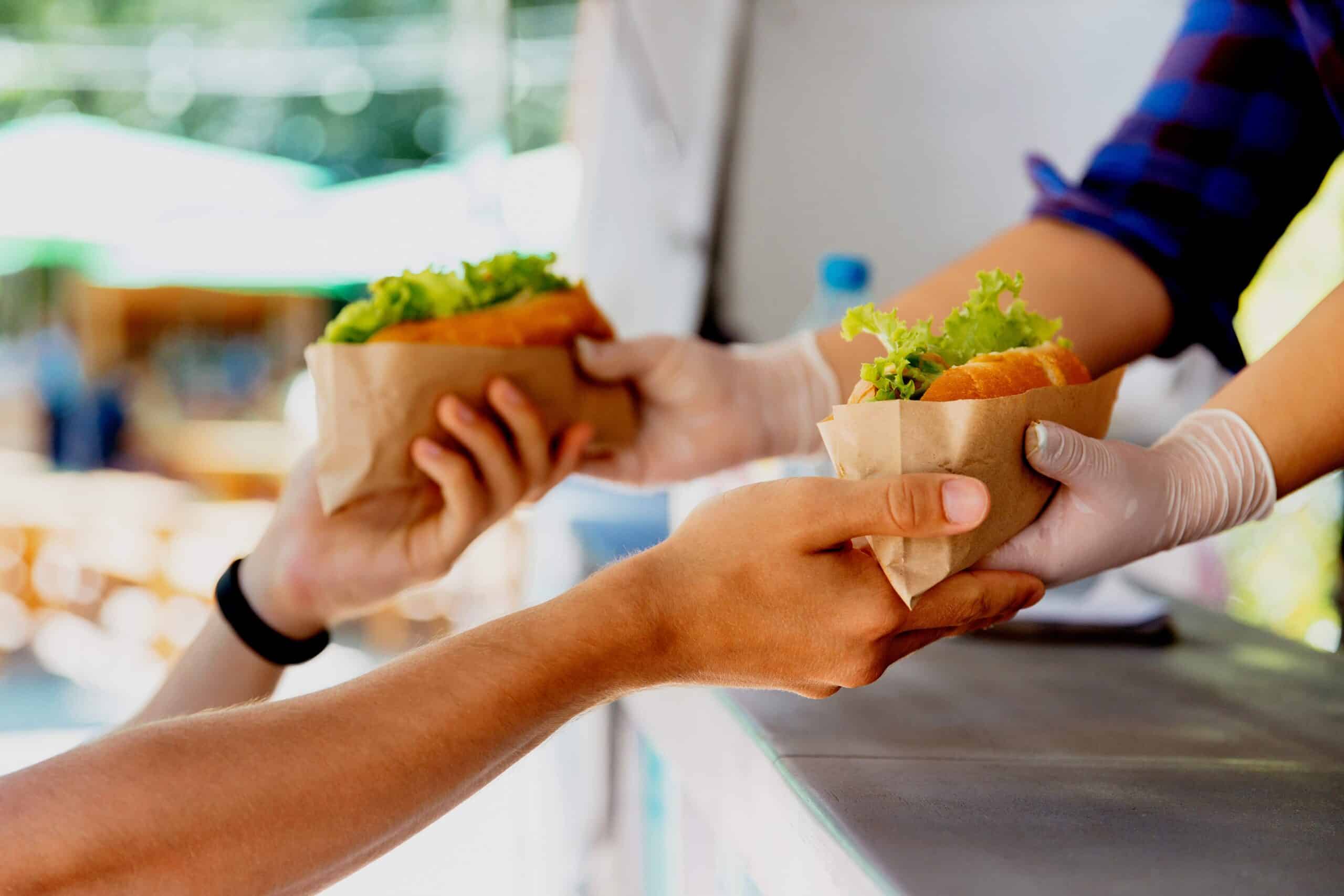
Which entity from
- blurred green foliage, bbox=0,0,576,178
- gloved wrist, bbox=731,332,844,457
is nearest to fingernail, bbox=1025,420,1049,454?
gloved wrist, bbox=731,332,844,457

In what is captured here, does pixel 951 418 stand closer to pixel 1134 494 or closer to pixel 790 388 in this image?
pixel 1134 494

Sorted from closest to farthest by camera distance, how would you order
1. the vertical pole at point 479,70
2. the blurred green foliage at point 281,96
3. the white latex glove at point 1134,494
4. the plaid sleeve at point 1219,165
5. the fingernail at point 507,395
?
the white latex glove at point 1134,494 < the fingernail at point 507,395 < the plaid sleeve at point 1219,165 < the vertical pole at point 479,70 < the blurred green foliage at point 281,96

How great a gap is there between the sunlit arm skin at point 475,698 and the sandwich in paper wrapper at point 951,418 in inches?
1.3

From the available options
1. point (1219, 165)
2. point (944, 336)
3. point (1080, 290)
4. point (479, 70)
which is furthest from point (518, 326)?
point (479, 70)

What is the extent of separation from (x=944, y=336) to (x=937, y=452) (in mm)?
181

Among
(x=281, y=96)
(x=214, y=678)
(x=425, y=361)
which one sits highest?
(x=425, y=361)

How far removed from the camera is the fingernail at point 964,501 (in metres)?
0.87

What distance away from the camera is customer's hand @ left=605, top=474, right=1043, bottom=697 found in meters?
0.90

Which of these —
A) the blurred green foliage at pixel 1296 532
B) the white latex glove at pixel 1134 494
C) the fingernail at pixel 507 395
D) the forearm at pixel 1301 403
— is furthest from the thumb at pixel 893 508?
the blurred green foliage at pixel 1296 532

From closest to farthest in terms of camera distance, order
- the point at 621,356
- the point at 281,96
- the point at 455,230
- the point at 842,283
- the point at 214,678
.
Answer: the point at 214,678 → the point at 621,356 → the point at 842,283 → the point at 455,230 → the point at 281,96

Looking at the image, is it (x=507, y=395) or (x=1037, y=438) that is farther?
(x=507, y=395)

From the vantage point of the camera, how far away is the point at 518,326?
1.55 meters

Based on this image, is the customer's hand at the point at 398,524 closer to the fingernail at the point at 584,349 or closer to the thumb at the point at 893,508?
the fingernail at the point at 584,349

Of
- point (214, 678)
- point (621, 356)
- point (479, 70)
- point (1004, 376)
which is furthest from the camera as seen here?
point (479, 70)
